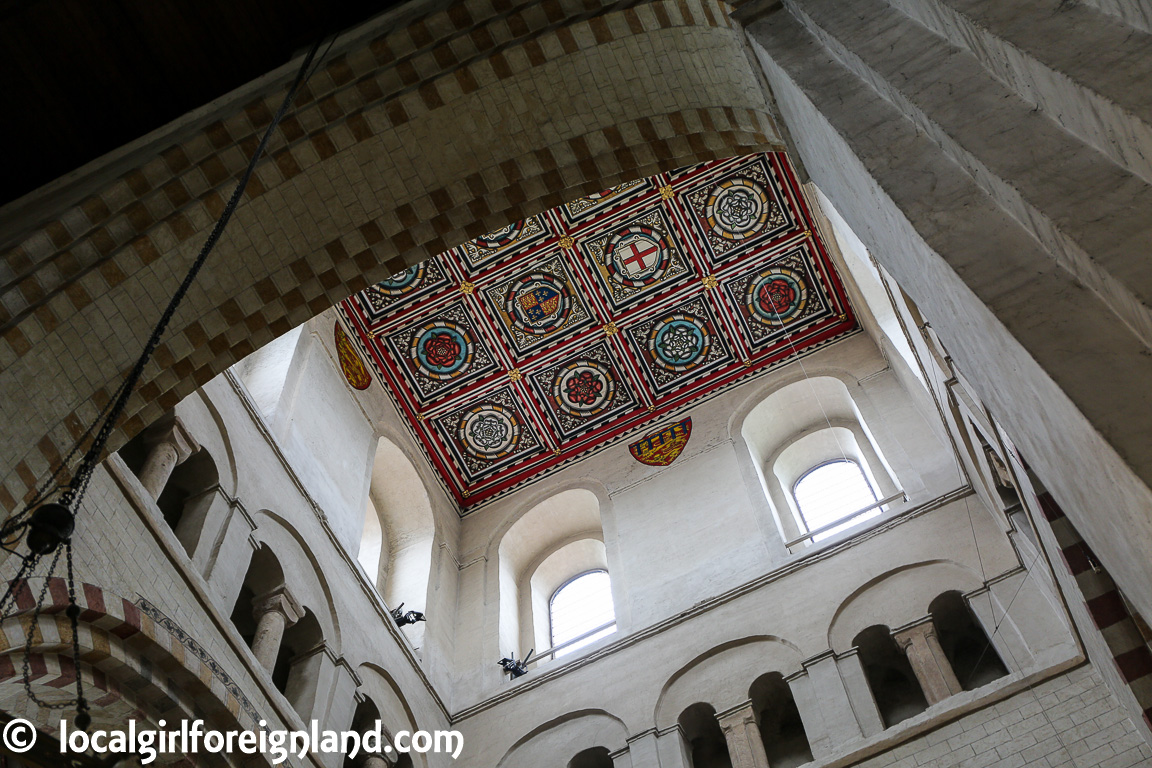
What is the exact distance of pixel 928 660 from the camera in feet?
27.0

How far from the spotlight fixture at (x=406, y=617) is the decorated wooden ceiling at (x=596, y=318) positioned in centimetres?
276

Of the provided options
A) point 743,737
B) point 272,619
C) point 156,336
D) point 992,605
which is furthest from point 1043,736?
point 156,336

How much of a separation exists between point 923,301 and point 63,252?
3786mm

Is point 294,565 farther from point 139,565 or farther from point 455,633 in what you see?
point 455,633

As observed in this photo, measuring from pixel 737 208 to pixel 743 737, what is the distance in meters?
6.22

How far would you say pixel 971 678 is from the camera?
27.0 ft

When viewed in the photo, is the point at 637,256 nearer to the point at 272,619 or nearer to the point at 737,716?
the point at 737,716

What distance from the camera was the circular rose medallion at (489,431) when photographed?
42.5ft

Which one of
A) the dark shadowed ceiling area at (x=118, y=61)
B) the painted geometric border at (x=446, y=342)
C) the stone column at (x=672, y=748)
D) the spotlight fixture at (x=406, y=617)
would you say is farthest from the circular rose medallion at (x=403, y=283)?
the dark shadowed ceiling area at (x=118, y=61)

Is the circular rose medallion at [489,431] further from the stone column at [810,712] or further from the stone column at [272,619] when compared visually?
the stone column at [810,712]

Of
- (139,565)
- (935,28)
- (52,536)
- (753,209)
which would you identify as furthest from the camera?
(753,209)

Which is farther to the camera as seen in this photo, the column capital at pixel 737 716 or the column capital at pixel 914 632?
the column capital at pixel 737 716

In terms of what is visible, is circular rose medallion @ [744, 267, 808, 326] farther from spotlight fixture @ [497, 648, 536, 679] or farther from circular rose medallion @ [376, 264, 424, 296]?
spotlight fixture @ [497, 648, 536, 679]

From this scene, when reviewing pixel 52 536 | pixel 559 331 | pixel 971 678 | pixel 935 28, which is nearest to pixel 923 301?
pixel 935 28
